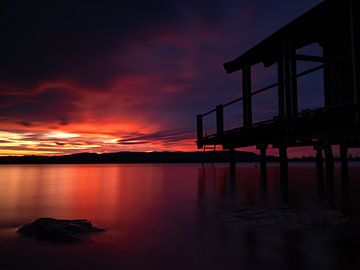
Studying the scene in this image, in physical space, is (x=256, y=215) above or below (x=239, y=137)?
below

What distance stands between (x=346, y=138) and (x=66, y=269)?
687cm

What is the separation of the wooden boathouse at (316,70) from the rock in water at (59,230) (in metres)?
5.99

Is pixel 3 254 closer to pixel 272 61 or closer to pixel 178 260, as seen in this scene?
pixel 178 260

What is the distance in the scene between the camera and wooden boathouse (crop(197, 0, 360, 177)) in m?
7.86

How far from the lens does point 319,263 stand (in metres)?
5.23

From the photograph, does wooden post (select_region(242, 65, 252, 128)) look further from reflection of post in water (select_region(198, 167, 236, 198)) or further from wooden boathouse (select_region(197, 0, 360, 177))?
reflection of post in water (select_region(198, 167, 236, 198))

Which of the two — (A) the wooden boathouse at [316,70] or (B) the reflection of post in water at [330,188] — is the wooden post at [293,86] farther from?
(B) the reflection of post in water at [330,188]

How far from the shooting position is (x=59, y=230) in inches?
280

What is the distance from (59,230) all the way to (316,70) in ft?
22.3

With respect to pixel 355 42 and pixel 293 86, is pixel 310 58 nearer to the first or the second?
pixel 293 86

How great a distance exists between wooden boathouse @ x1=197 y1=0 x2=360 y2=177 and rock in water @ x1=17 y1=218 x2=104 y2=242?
5992mm

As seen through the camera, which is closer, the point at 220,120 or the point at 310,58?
the point at 310,58

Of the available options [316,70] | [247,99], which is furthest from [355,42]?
[247,99]

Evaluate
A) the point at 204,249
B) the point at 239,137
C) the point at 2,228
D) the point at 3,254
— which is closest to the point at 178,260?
the point at 204,249
